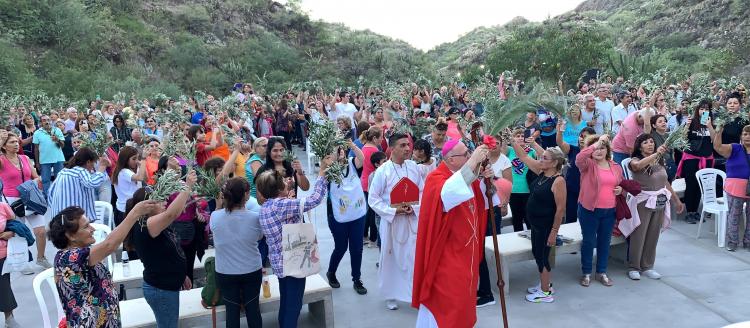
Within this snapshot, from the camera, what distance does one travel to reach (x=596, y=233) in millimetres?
6906

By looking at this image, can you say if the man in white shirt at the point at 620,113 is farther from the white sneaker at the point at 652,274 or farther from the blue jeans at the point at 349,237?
the blue jeans at the point at 349,237

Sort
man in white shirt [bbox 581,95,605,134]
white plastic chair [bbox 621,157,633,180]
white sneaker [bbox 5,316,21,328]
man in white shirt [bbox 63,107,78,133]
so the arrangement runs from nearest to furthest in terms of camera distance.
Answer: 1. white sneaker [bbox 5,316,21,328]
2. white plastic chair [bbox 621,157,633,180]
3. man in white shirt [bbox 581,95,605,134]
4. man in white shirt [bbox 63,107,78,133]

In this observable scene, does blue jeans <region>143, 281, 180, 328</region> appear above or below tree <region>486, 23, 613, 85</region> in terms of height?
below

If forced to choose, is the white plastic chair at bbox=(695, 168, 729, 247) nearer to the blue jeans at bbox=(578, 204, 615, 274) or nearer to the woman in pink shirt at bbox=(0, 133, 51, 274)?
the blue jeans at bbox=(578, 204, 615, 274)

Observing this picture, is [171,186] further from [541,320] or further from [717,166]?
[717,166]

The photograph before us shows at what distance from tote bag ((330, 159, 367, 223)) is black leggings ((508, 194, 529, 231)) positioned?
7.59 ft

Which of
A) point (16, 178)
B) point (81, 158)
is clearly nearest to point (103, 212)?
point (81, 158)

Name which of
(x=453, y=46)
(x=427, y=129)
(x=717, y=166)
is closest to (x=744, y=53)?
(x=717, y=166)

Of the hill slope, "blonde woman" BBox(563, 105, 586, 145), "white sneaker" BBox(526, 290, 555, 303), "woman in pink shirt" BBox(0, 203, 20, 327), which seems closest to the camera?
"woman in pink shirt" BBox(0, 203, 20, 327)

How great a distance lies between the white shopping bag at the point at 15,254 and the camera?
5.80 meters

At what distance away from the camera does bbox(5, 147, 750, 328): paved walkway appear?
605 centimetres

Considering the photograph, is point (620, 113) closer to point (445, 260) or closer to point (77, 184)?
point (445, 260)

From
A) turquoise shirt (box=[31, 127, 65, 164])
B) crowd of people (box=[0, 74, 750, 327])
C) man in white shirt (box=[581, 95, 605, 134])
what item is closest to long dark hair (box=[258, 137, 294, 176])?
crowd of people (box=[0, 74, 750, 327])

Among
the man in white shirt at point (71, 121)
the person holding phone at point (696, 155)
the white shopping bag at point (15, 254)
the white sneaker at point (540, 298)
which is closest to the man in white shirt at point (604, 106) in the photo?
the person holding phone at point (696, 155)
